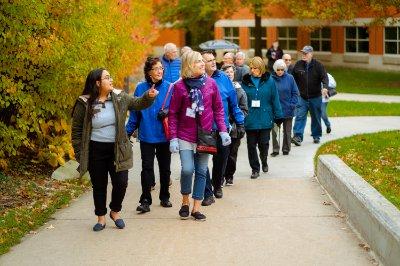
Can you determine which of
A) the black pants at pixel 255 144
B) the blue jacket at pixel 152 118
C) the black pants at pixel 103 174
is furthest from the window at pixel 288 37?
the black pants at pixel 103 174

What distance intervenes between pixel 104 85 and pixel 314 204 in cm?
299

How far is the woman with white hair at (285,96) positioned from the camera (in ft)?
45.2

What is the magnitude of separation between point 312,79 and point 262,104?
395 centimetres

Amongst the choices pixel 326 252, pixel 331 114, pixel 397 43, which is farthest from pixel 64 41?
pixel 397 43

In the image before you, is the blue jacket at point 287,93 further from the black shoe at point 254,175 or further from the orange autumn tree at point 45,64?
the orange autumn tree at point 45,64

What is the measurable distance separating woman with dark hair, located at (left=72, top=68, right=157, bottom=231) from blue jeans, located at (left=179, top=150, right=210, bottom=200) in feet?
2.27

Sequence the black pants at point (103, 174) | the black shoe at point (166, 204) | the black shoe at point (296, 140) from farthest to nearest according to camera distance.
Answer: the black shoe at point (296, 140) < the black shoe at point (166, 204) < the black pants at point (103, 174)

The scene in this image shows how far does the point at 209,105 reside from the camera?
856 centimetres

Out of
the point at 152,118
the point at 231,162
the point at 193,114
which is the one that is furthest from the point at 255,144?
the point at 193,114

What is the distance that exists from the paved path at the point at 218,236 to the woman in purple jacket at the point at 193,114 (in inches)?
20.7

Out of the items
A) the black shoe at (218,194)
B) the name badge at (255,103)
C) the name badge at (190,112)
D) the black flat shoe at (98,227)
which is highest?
the name badge at (190,112)

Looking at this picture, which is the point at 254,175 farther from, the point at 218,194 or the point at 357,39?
the point at 357,39

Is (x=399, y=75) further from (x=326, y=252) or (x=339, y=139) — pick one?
(x=326, y=252)

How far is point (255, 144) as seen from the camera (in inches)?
460
